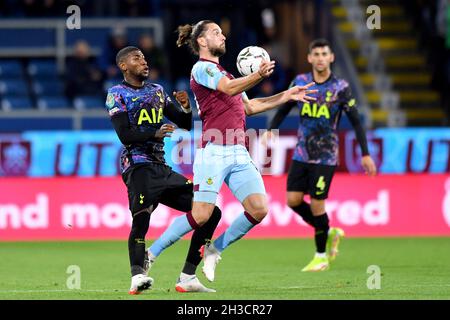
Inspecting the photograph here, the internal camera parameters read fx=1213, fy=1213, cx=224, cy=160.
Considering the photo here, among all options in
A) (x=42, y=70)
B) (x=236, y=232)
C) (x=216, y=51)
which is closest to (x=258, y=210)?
(x=236, y=232)

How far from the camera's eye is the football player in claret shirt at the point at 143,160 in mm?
9867

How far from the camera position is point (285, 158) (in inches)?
704

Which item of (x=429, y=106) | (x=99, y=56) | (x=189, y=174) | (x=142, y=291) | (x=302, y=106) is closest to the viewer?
(x=142, y=291)

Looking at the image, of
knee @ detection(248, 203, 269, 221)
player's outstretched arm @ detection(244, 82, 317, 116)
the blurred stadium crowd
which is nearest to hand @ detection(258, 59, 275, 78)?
player's outstretched arm @ detection(244, 82, 317, 116)

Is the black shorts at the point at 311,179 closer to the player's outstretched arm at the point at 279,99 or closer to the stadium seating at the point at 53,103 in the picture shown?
the player's outstretched arm at the point at 279,99

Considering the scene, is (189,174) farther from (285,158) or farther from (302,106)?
(302,106)

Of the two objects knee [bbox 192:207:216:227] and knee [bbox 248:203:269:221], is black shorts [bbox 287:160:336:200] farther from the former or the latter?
knee [bbox 192:207:216:227]

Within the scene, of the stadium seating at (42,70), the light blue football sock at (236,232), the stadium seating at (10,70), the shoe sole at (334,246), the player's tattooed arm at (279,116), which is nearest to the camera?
the light blue football sock at (236,232)

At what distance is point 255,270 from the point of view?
12602 millimetres

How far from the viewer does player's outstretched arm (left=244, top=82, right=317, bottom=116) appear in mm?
9820

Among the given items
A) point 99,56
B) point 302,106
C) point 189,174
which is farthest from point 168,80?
point 302,106

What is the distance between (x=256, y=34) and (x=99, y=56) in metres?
3.20

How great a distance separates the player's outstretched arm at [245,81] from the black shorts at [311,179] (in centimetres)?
337

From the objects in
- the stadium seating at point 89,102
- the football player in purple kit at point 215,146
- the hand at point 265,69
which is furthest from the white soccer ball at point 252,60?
the stadium seating at point 89,102
